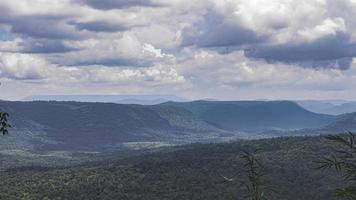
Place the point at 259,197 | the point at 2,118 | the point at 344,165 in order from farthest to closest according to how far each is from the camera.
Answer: the point at 2,118, the point at 259,197, the point at 344,165

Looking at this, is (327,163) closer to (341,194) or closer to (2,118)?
(341,194)

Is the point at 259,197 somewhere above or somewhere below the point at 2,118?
below

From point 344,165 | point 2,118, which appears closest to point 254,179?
point 344,165

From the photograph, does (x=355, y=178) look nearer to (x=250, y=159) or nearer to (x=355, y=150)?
(x=355, y=150)

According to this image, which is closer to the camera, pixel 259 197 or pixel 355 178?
pixel 355 178

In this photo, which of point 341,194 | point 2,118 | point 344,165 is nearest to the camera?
point 341,194

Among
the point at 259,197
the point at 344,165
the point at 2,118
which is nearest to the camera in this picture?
the point at 344,165

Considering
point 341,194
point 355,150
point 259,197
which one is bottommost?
point 259,197

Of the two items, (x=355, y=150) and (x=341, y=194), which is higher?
(x=355, y=150)

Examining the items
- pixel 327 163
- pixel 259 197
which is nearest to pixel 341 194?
pixel 327 163
